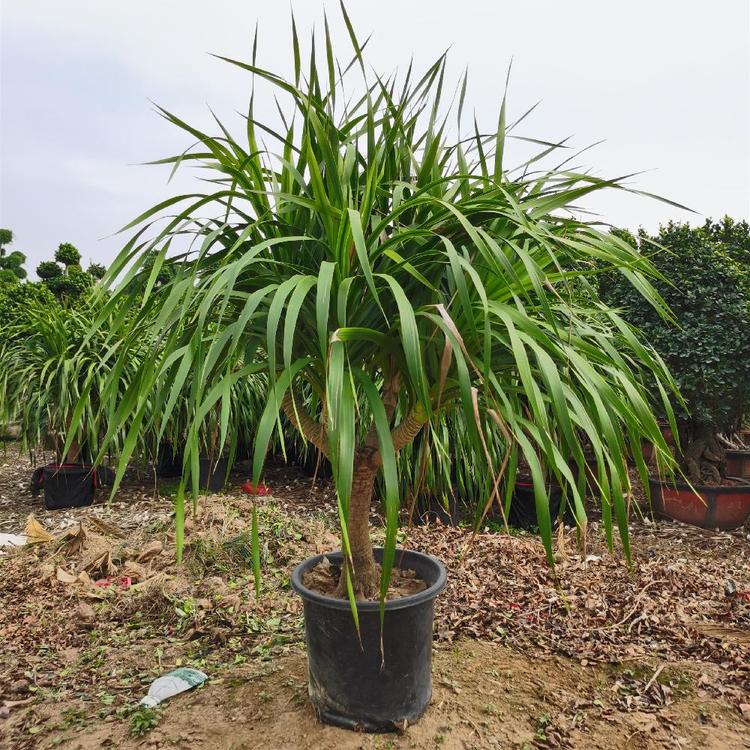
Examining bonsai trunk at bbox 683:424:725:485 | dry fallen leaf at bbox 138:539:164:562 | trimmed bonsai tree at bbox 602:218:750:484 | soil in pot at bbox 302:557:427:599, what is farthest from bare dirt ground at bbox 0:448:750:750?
trimmed bonsai tree at bbox 602:218:750:484

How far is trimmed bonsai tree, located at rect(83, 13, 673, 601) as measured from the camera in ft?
3.34

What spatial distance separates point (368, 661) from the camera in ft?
4.55

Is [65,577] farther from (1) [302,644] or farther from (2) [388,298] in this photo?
(2) [388,298]

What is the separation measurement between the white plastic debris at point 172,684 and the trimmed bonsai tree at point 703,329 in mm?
3328

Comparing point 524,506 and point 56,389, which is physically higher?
point 56,389

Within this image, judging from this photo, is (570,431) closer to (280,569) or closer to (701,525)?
(280,569)

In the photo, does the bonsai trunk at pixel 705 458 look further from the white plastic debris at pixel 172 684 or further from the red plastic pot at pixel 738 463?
the white plastic debris at pixel 172 684

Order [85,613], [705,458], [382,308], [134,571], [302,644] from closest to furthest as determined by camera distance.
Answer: [382,308] → [302,644] → [85,613] → [134,571] → [705,458]

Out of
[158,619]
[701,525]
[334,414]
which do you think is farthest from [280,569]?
[701,525]

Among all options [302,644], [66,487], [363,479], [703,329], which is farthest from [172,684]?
[703,329]

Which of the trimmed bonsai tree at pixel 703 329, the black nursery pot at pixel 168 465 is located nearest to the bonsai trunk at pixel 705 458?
the trimmed bonsai tree at pixel 703 329

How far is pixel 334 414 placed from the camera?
954 mm

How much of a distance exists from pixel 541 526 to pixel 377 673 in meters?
0.69

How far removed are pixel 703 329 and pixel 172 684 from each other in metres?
3.64
